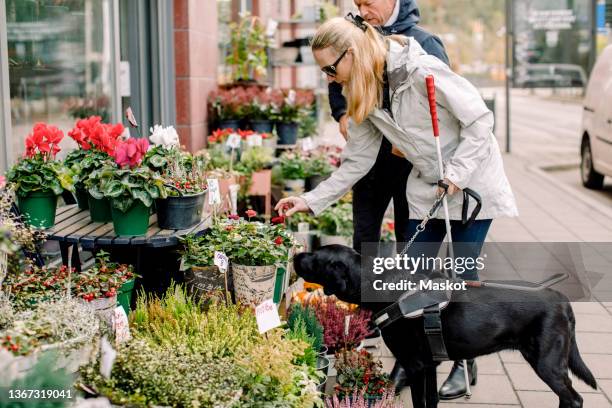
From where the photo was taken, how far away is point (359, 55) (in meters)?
3.84

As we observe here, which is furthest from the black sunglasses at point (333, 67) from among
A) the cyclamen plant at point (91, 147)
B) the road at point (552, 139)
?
the road at point (552, 139)

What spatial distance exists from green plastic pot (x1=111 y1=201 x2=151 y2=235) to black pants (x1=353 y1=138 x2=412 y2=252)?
Answer: 1.45 metres

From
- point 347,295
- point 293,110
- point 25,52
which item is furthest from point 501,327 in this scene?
point 293,110

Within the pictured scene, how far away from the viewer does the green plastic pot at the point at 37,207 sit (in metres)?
3.89

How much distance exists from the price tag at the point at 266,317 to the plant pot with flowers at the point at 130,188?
0.74 m

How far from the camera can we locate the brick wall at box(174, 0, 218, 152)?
7.09 metres

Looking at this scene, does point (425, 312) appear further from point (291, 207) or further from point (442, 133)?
point (291, 207)

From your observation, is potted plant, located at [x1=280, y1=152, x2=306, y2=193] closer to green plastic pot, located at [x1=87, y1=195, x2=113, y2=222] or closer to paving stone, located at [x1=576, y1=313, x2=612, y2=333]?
paving stone, located at [x1=576, y1=313, x2=612, y2=333]

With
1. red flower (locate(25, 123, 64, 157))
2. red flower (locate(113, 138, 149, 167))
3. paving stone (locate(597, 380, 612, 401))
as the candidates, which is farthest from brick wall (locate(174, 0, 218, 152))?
paving stone (locate(597, 380, 612, 401))

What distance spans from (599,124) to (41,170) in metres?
8.88

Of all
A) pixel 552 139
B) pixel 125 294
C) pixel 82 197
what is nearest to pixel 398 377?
pixel 125 294

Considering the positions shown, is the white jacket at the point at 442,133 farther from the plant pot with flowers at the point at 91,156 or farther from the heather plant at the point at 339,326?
the plant pot with flowers at the point at 91,156

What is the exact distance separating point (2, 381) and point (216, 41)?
6186 millimetres

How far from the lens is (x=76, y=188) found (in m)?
4.22
